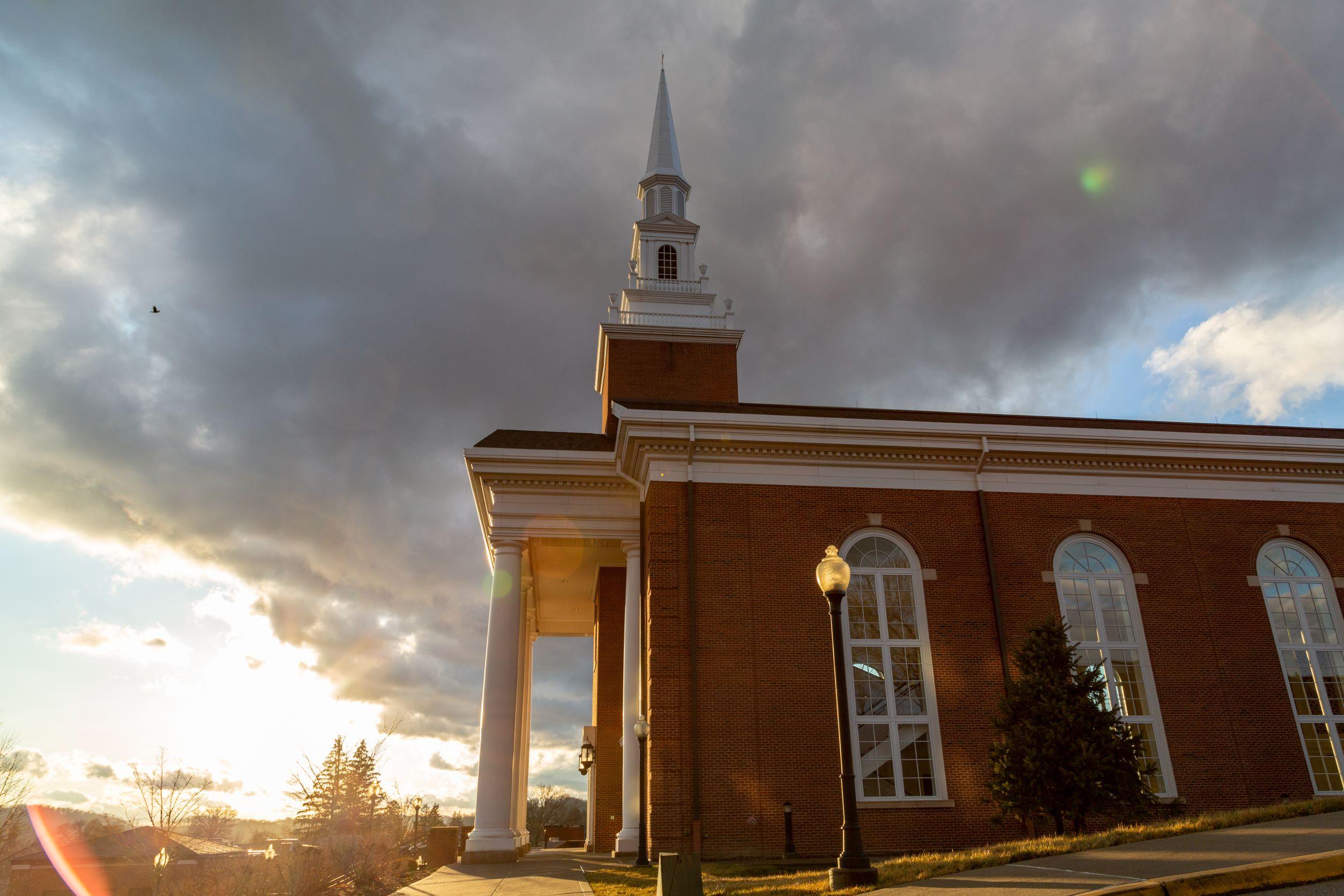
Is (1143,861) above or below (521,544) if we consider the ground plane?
below

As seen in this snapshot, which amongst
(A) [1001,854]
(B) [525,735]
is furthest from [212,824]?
(A) [1001,854]

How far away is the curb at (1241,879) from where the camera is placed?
6.60 metres

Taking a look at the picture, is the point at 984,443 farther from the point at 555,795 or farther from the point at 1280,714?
the point at 555,795

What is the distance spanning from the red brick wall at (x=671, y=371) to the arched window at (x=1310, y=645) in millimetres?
16651

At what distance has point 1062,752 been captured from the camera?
13898mm

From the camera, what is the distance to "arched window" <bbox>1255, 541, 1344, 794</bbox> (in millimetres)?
20312

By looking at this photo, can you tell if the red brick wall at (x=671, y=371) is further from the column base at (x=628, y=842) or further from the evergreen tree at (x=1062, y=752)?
the evergreen tree at (x=1062, y=752)

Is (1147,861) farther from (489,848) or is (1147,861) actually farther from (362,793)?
(362,793)

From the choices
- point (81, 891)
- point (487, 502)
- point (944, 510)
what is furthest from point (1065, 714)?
point (81, 891)

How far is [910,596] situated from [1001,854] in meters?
10.4

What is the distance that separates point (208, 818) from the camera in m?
70.5

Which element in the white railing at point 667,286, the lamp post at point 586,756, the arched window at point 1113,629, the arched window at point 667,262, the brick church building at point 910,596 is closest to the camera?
the brick church building at point 910,596

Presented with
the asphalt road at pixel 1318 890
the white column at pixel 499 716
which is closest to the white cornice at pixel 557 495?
the white column at pixel 499 716

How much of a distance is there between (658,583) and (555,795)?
387ft
